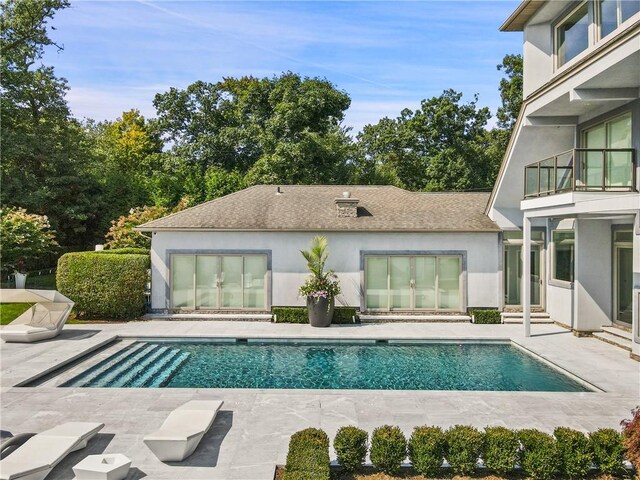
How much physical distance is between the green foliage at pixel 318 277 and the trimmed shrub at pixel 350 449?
10.5m

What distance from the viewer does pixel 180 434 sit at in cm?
746

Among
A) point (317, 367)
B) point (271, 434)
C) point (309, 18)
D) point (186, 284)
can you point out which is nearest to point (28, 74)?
point (186, 284)

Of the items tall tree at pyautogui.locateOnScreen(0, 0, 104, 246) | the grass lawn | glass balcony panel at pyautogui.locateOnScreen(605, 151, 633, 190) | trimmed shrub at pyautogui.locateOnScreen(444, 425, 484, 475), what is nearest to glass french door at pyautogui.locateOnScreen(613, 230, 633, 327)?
glass balcony panel at pyautogui.locateOnScreen(605, 151, 633, 190)

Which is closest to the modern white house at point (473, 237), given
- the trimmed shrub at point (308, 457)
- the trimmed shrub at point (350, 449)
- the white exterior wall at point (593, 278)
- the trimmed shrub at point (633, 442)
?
the white exterior wall at point (593, 278)

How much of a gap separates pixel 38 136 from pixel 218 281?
19872 mm

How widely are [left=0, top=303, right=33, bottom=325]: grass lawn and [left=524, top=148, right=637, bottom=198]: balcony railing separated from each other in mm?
18016

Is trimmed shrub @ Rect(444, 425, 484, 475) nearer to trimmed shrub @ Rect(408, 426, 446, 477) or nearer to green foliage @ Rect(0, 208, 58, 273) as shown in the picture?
trimmed shrub @ Rect(408, 426, 446, 477)

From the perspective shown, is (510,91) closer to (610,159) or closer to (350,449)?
(610,159)

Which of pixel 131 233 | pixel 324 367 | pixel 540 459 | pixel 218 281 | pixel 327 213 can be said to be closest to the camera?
pixel 540 459

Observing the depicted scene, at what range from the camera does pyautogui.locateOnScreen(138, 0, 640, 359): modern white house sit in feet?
49.3

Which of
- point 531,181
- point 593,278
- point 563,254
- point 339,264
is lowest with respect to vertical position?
point 593,278

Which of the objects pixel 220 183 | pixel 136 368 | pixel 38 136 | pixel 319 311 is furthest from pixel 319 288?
pixel 38 136

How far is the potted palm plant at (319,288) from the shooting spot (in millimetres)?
17516

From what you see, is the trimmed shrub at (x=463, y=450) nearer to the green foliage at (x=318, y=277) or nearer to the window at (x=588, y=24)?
the green foliage at (x=318, y=277)
